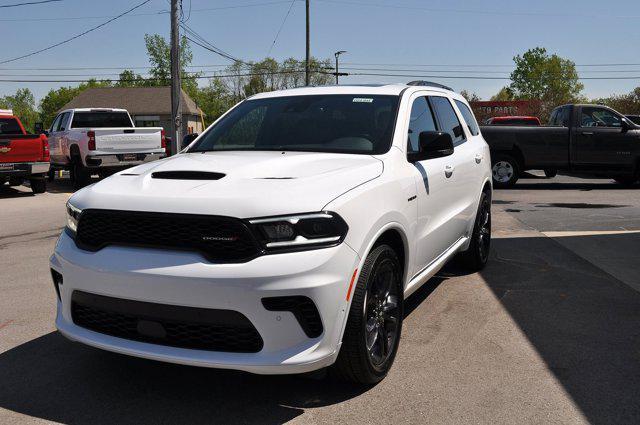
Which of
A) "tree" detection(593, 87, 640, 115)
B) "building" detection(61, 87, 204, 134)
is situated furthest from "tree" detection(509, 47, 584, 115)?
"building" detection(61, 87, 204, 134)

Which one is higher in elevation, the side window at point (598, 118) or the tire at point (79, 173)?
the side window at point (598, 118)

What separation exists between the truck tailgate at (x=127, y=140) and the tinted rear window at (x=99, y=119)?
7.75 feet

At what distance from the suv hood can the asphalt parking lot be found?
110cm

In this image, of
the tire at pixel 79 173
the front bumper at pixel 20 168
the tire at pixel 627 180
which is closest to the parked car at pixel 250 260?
the front bumper at pixel 20 168

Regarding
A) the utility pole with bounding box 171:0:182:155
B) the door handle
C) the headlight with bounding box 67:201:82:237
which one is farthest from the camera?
the utility pole with bounding box 171:0:182:155

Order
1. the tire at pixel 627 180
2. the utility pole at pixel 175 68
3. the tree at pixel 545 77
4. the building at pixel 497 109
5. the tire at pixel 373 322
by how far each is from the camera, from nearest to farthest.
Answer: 1. the tire at pixel 373 322
2. the tire at pixel 627 180
3. the utility pole at pixel 175 68
4. the building at pixel 497 109
5. the tree at pixel 545 77

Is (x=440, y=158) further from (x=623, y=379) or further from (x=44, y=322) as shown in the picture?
(x=44, y=322)

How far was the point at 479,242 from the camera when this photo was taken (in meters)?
6.34

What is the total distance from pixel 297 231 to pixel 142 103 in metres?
73.7

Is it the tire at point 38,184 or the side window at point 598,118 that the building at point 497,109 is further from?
the tire at point 38,184

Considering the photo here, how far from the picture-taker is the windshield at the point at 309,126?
14.1 feet

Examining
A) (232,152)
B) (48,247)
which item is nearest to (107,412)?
(232,152)

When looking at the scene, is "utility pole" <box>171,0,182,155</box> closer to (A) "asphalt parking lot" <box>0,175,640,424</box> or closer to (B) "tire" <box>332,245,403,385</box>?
(A) "asphalt parking lot" <box>0,175,640,424</box>

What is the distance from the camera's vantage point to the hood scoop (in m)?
3.45
